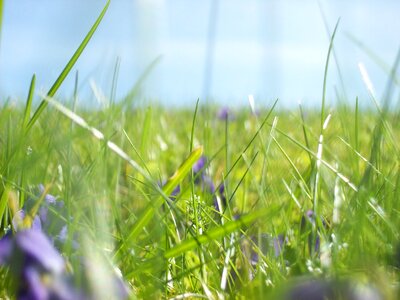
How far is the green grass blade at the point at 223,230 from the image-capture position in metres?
0.72

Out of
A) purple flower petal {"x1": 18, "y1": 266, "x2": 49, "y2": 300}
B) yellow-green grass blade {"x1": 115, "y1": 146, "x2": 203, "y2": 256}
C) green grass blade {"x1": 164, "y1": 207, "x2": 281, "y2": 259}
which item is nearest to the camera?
purple flower petal {"x1": 18, "y1": 266, "x2": 49, "y2": 300}

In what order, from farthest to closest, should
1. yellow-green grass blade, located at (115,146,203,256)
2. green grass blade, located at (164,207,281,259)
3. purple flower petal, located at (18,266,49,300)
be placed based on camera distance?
yellow-green grass blade, located at (115,146,203,256) < green grass blade, located at (164,207,281,259) < purple flower petal, located at (18,266,49,300)

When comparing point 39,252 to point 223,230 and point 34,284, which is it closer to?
point 34,284

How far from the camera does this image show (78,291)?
60 cm

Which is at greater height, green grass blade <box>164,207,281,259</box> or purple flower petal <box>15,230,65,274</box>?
purple flower petal <box>15,230,65,274</box>

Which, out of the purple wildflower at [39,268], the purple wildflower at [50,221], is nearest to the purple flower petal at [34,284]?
the purple wildflower at [39,268]

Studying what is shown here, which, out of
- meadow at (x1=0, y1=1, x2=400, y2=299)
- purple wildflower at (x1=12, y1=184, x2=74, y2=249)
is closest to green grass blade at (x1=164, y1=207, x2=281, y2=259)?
meadow at (x1=0, y1=1, x2=400, y2=299)

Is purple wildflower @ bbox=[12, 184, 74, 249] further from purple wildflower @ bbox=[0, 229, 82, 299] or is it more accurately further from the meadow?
purple wildflower @ bbox=[0, 229, 82, 299]

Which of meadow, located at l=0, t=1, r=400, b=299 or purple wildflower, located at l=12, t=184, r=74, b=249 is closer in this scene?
meadow, located at l=0, t=1, r=400, b=299

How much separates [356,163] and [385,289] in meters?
0.49

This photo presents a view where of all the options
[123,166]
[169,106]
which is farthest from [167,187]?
[169,106]

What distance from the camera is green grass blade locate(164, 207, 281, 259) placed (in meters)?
0.72

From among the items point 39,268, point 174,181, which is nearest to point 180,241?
point 174,181

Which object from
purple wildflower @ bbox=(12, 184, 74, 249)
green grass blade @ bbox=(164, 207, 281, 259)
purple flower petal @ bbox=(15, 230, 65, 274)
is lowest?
purple wildflower @ bbox=(12, 184, 74, 249)
